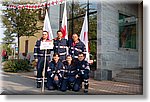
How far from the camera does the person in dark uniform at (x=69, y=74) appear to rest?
336 cm

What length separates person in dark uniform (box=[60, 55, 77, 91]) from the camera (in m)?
3.36

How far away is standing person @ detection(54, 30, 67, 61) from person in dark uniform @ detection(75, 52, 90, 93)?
191 mm

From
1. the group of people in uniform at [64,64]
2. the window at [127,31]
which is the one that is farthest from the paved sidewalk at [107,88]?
the window at [127,31]

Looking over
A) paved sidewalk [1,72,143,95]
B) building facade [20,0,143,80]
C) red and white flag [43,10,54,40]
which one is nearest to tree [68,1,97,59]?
building facade [20,0,143,80]

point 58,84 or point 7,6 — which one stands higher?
point 7,6

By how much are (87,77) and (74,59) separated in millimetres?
276

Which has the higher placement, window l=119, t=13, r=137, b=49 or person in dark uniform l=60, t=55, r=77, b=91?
window l=119, t=13, r=137, b=49

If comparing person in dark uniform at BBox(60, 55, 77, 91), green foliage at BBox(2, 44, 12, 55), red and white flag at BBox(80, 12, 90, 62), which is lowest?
person in dark uniform at BBox(60, 55, 77, 91)

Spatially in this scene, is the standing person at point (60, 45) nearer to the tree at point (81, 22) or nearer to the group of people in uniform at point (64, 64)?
the group of people in uniform at point (64, 64)

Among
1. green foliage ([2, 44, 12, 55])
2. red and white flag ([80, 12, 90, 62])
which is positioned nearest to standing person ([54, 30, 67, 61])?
red and white flag ([80, 12, 90, 62])

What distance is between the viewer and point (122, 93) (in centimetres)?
334

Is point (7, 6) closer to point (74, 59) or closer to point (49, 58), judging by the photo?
point (49, 58)

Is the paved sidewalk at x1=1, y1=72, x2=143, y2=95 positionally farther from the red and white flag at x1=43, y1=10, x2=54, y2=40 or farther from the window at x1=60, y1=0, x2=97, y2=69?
the red and white flag at x1=43, y1=10, x2=54, y2=40

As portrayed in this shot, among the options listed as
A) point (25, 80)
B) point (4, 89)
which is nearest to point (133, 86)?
point (25, 80)
